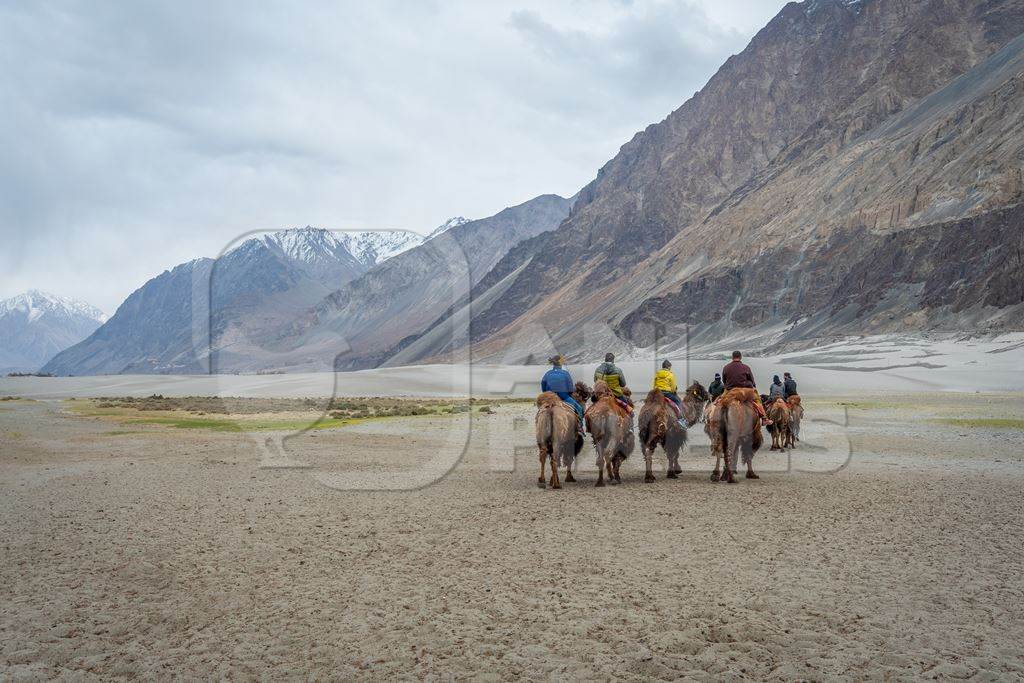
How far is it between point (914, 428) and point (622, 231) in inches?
6311

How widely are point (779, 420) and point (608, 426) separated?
8967 millimetres

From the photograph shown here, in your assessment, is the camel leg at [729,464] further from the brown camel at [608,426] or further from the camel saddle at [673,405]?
the brown camel at [608,426]

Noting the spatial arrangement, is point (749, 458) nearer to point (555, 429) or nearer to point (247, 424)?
point (555, 429)

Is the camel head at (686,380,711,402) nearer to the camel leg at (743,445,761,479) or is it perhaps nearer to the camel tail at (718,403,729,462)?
the camel leg at (743,445,761,479)

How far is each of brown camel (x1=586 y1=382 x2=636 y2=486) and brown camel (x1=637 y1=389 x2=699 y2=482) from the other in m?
0.75

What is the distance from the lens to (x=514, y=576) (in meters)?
8.51

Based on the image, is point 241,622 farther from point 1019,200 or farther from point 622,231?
point 622,231

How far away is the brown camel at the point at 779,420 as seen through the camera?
21.2 metres

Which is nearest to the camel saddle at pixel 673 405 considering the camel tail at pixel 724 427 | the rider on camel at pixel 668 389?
the rider on camel at pixel 668 389

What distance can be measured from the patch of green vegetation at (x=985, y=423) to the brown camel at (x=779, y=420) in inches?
364

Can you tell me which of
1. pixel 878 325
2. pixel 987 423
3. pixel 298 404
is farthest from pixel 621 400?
pixel 878 325

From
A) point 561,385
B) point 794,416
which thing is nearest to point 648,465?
point 561,385

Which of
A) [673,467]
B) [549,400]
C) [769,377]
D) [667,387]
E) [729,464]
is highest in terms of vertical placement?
[769,377]

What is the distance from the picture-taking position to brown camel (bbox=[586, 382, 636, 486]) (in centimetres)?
1443
